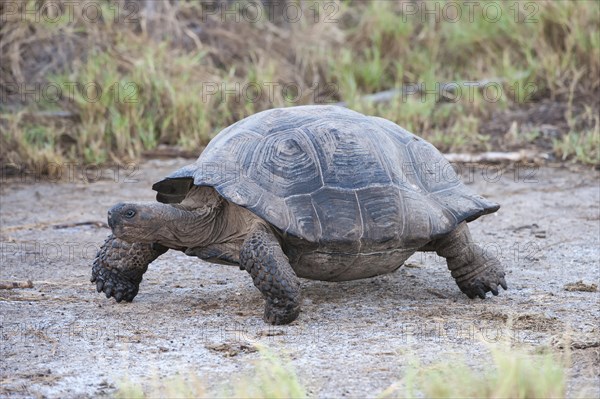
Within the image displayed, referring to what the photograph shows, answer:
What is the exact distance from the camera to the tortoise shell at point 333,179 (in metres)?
4.55

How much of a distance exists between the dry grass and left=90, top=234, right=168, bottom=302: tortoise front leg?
3511mm

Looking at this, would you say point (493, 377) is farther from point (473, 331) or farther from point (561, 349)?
point (473, 331)

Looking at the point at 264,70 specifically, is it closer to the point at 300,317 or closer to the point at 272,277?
the point at 300,317

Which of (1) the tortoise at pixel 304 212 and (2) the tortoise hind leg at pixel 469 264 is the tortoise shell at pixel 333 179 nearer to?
(1) the tortoise at pixel 304 212

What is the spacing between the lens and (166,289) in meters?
5.34

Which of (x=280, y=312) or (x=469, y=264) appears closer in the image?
(x=280, y=312)

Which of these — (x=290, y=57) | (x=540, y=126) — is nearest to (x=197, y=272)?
(x=540, y=126)

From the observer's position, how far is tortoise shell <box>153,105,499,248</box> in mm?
4551

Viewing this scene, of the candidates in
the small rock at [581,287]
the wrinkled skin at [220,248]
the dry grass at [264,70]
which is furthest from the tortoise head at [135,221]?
the dry grass at [264,70]

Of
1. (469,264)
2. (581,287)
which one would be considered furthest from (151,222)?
(581,287)

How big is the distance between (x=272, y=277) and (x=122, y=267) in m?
0.95

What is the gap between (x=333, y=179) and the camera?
4.66 meters

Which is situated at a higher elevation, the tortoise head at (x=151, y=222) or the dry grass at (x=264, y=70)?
the tortoise head at (x=151, y=222)

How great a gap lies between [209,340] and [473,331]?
3.86ft
